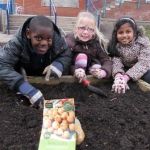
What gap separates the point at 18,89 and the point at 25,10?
1686 cm

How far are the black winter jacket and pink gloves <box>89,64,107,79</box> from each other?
0.82 ft

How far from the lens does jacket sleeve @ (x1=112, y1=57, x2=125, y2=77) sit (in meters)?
3.51

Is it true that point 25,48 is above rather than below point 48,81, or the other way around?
above

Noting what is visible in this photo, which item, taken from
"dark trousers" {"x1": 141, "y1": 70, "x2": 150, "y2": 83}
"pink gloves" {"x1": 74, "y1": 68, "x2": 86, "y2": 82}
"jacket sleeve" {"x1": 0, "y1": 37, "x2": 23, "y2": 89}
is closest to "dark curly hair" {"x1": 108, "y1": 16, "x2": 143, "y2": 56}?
"dark trousers" {"x1": 141, "y1": 70, "x2": 150, "y2": 83}

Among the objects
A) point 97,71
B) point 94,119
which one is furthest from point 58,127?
point 97,71

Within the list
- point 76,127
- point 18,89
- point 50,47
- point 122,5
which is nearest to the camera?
point 76,127

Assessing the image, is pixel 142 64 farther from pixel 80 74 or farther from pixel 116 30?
pixel 80 74

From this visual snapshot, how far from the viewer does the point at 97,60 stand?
3.70 metres

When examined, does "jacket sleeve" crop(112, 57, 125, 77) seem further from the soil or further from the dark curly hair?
the soil

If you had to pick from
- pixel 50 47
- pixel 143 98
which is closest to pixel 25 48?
pixel 50 47

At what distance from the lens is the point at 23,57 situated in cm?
320

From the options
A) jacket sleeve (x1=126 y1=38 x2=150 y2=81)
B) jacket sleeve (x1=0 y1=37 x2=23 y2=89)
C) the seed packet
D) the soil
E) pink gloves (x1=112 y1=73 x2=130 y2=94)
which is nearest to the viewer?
the seed packet

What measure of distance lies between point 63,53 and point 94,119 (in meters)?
0.94

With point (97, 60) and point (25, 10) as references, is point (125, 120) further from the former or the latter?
point (25, 10)
